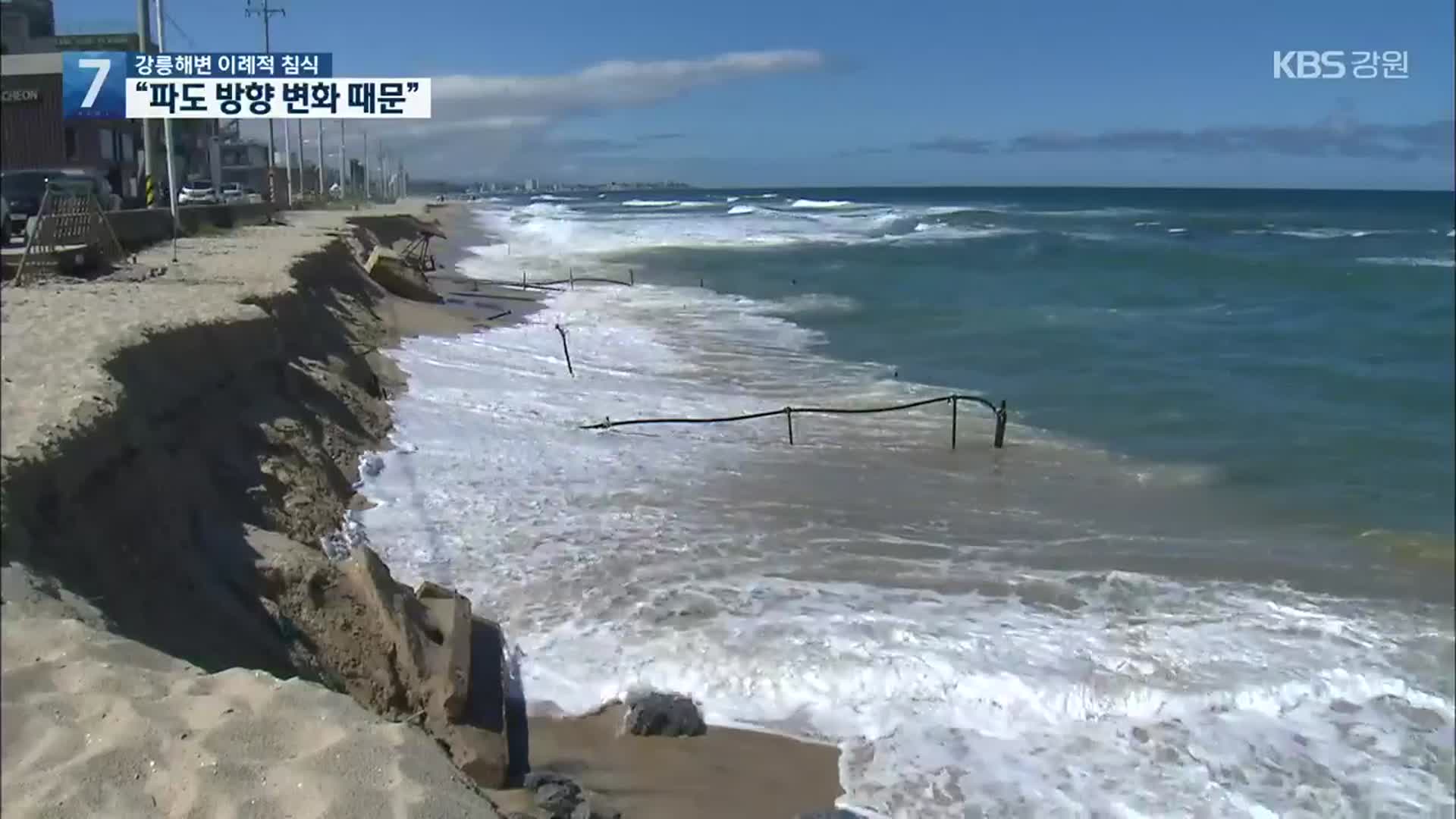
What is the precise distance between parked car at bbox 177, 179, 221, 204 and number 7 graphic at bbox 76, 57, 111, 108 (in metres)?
31.1

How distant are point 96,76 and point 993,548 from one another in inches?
323

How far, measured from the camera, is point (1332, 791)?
20.7 ft

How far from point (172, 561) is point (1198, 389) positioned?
56.3ft

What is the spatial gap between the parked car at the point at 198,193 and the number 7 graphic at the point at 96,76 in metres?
31.1

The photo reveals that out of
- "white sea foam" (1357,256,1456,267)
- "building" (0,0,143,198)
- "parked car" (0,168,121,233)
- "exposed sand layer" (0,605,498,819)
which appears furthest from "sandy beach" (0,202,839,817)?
"white sea foam" (1357,256,1456,267)

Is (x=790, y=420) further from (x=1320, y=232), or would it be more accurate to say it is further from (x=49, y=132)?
(x=1320, y=232)

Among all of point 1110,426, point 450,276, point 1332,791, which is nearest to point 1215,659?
point 1332,791

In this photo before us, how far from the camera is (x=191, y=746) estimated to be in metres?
3.36

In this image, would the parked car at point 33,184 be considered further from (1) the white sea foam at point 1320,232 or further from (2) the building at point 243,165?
(1) the white sea foam at point 1320,232

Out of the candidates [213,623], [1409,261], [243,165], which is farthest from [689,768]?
[243,165]

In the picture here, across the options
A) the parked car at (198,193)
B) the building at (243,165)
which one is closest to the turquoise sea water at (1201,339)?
the parked car at (198,193)

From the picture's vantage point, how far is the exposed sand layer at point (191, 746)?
291 centimetres

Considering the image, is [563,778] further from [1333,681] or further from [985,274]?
[985,274]

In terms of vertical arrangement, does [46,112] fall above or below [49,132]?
below
